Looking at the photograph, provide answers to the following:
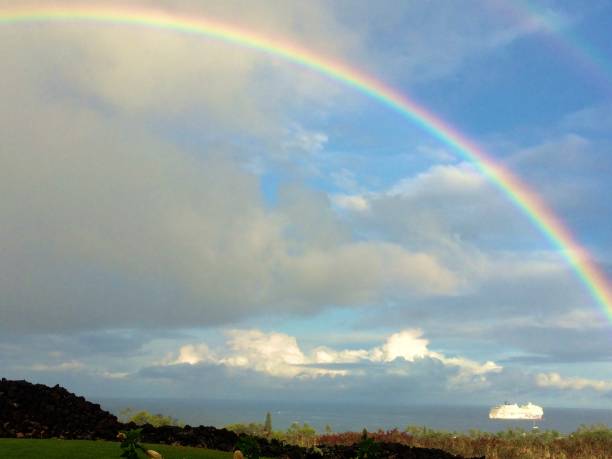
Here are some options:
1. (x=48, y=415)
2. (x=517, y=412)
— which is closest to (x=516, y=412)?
(x=517, y=412)

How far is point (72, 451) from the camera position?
14.7m

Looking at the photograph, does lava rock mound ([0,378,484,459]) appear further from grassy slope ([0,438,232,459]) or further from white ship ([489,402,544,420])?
white ship ([489,402,544,420])

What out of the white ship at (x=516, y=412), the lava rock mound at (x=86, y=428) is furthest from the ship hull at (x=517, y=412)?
the lava rock mound at (x=86, y=428)

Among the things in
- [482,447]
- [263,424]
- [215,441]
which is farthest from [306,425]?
[215,441]

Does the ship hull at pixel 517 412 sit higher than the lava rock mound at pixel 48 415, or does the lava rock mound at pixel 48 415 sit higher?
the ship hull at pixel 517 412

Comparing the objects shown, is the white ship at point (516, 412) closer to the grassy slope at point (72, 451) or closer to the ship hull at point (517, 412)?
the ship hull at point (517, 412)

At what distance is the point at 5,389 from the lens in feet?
74.4

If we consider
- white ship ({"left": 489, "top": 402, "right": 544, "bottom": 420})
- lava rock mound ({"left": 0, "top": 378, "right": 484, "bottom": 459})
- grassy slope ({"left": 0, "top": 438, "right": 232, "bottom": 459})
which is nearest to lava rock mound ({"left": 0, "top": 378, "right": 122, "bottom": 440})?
lava rock mound ({"left": 0, "top": 378, "right": 484, "bottom": 459})

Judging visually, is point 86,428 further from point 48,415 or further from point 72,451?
point 72,451

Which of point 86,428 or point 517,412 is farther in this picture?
point 517,412

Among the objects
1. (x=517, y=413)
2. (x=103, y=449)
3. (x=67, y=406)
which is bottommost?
(x=103, y=449)

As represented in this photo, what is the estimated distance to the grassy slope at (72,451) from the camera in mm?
14195

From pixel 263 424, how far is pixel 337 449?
8.53m

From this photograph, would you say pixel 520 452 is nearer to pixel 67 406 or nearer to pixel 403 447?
pixel 403 447
